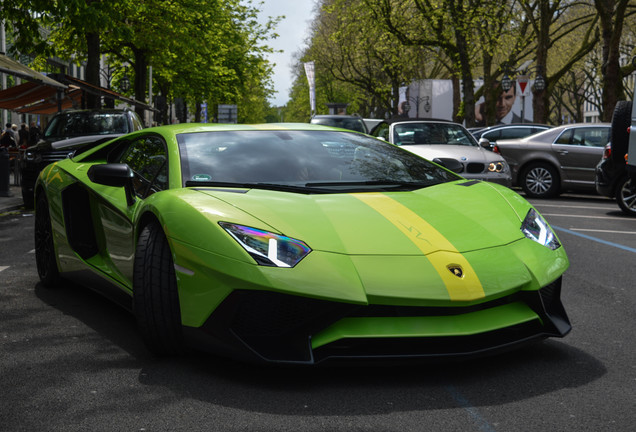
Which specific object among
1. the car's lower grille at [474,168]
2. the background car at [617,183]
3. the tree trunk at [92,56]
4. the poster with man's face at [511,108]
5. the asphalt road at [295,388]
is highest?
the tree trunk at [92,56]

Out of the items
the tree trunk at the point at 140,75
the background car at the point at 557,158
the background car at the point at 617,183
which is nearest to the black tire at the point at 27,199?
the background car at the point at 557,158

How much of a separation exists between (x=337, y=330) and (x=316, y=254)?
0.33 metres

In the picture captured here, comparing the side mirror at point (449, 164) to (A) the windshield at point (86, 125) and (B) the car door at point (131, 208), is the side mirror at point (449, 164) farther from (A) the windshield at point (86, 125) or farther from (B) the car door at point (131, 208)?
(A) the windshield at point (86, 125)

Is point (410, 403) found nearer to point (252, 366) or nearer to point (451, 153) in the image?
point (252, 366)

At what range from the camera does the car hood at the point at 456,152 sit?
13.4 meters

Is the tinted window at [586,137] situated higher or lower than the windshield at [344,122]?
lower

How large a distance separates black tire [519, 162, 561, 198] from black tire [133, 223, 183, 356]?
13733mm

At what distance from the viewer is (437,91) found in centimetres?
4319

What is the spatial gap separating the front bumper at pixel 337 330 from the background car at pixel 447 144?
9.25 meters

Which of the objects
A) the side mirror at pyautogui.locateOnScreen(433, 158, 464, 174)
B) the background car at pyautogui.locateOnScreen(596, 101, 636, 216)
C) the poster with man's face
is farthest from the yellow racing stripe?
the poster with man's face

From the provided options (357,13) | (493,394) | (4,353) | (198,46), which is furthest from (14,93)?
(493,394)

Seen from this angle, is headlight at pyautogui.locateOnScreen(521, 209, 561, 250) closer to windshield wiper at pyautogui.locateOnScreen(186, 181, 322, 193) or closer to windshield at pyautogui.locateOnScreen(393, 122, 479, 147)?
windshield wiper at pyautogui.locateOnScreen(186, 181, 322, 193)

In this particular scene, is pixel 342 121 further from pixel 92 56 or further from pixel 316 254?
pixel 316 254

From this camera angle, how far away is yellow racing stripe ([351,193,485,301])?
3.77m
